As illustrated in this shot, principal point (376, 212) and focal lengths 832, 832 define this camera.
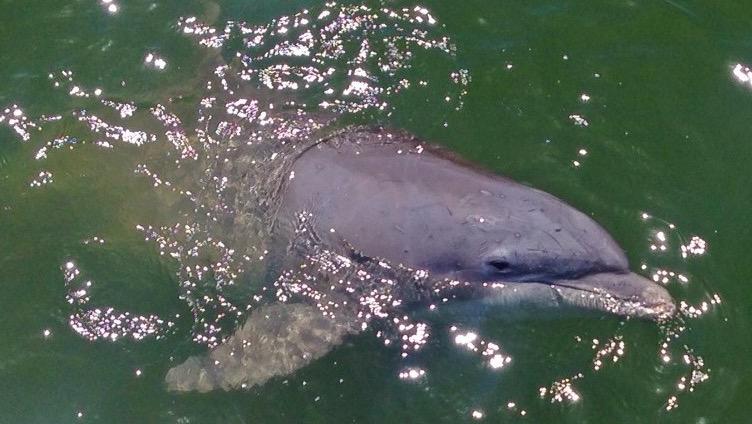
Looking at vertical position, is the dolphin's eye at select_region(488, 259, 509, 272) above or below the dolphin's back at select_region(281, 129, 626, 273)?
below

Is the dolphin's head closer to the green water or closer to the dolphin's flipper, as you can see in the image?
the green water

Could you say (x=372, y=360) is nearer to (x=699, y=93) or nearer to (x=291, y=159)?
(x=291, y=159)

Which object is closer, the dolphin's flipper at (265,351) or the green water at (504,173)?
the green water at (504,173)

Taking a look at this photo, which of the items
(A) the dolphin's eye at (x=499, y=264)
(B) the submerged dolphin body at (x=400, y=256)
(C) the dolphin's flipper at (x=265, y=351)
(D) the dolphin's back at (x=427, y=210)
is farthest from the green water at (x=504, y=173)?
(D) the dolphin's back at (x=427, y=210)

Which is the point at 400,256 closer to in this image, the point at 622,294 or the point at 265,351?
the point at 265,351

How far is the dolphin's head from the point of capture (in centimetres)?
773

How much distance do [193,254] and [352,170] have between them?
1.96 meters

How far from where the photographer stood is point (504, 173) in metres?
9.34

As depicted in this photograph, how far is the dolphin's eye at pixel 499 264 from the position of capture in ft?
25.6

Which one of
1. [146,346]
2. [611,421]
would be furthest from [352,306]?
[611,421]

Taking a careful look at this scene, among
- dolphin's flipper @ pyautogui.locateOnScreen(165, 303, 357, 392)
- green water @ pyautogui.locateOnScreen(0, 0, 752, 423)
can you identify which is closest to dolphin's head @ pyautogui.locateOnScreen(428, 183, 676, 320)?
green water @ pyautogui.locateOnScreen(0, 0, 752, 423)

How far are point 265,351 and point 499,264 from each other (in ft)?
8.08

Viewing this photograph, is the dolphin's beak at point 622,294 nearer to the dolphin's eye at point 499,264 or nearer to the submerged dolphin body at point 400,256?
the submerged dolphin body at point 400,256

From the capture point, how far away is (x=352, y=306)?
8352 mm
